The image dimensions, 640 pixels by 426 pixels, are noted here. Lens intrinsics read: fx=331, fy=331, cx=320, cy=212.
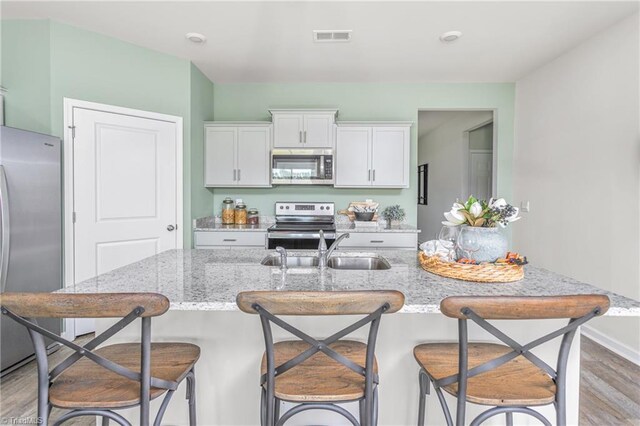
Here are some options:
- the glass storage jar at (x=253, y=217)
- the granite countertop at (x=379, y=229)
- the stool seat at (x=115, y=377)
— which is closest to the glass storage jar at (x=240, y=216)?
the glass storage jar at (x=253, y=217)

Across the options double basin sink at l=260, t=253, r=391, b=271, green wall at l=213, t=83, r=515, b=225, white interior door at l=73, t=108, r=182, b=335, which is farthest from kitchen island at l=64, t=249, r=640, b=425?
green wall at l=213, t=83, r=515, b=225

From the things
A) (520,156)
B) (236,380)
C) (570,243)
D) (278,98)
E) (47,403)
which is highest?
(278,98)

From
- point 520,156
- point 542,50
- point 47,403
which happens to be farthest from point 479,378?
point 520,156

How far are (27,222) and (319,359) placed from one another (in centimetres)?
236

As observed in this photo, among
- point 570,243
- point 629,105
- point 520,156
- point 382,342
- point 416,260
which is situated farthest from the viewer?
point 520,156

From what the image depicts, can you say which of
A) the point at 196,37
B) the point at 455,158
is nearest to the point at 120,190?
the point at 196,37

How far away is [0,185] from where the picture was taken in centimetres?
211

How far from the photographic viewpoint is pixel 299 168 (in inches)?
148

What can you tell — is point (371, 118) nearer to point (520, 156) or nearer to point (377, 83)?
point (377, 83)

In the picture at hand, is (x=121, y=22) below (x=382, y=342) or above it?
above

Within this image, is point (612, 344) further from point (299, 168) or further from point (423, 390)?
point (299, 168)

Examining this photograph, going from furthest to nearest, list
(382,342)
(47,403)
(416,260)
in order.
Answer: (416,260), (382,342), (47,403)

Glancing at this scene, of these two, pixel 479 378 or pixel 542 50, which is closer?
pixel 479 378

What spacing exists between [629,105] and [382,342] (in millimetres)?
2768
